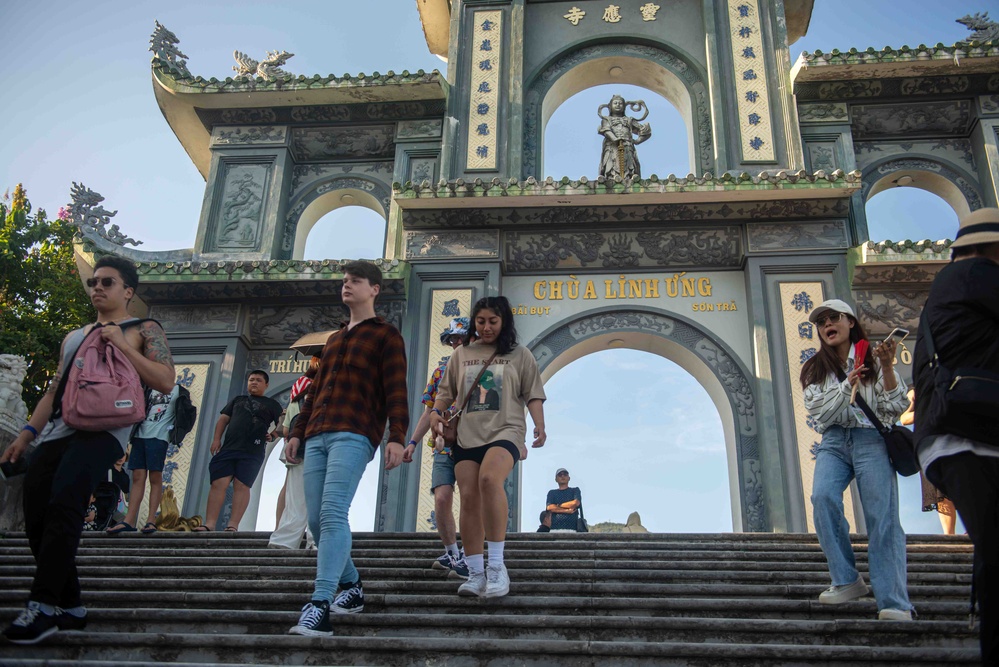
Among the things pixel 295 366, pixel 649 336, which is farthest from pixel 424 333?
pixel 649 336

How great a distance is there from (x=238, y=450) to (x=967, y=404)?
7.76 meters

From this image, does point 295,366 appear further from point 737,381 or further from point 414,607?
point 414,607

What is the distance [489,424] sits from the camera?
5.65 metres

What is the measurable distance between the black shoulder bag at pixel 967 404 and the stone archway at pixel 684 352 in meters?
8.94

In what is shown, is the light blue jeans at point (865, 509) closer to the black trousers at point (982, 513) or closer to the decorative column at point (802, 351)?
the black trousers at point (982, 513)

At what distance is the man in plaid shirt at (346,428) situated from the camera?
186 inches

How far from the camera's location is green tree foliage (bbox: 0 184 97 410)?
813 inches

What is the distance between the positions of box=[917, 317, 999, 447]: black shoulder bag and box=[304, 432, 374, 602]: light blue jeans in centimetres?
285

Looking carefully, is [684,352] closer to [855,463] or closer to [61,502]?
[855,463]

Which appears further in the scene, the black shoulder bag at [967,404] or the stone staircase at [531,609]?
the stone staircase at [531,609]

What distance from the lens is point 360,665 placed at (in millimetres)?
4215

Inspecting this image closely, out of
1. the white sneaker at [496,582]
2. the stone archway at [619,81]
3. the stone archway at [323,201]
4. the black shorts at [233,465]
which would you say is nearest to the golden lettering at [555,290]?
the stone archway at [619,81]

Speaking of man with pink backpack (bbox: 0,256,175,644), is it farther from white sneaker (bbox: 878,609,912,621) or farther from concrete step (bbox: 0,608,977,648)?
white sneaker (bbox: 878,609,912,621)

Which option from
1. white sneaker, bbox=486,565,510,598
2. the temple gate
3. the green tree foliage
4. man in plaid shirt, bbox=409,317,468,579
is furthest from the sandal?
the green tree foliage
